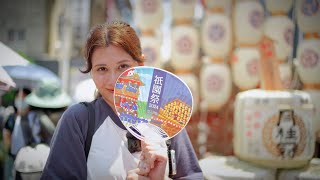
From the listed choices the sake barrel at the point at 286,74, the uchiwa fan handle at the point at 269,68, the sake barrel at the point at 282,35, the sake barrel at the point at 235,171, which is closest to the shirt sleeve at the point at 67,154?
the sake barrel at the point at 235,171

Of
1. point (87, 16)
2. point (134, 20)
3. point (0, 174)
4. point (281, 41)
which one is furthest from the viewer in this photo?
point (87, 16)

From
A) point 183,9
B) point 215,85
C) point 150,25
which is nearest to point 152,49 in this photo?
point 150,25

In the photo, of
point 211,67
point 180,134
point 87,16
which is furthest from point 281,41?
point 87,16

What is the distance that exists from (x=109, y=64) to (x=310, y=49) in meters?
2.17

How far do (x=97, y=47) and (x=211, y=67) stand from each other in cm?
245

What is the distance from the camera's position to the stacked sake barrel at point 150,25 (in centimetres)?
332

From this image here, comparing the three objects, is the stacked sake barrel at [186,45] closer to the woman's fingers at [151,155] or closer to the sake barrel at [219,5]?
the sake barrel at [219,5]

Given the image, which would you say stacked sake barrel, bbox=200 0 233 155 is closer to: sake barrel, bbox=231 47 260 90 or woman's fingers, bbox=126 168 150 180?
sake barrel, bbox=231 47 260 90

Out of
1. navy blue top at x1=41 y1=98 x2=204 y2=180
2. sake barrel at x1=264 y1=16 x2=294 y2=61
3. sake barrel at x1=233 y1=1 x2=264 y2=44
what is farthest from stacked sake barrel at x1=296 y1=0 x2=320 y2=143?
navy blue top at x1=41 y1=98 x2=204 y2=180

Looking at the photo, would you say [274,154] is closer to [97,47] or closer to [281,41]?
[281,41]

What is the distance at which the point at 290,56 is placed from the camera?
9.41ft

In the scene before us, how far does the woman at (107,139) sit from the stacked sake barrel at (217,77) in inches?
86.0

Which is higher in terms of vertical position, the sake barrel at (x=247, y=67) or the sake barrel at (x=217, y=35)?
the sake barrel at (x=217, y=35)

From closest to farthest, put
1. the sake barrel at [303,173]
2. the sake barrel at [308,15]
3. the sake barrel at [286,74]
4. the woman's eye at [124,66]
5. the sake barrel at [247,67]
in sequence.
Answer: the woman's eye at [124,66], the sake barrel at [303,173], the sake barrel at [308,15], the sake barrel at [286,74], the sake barrel at [247,67]
